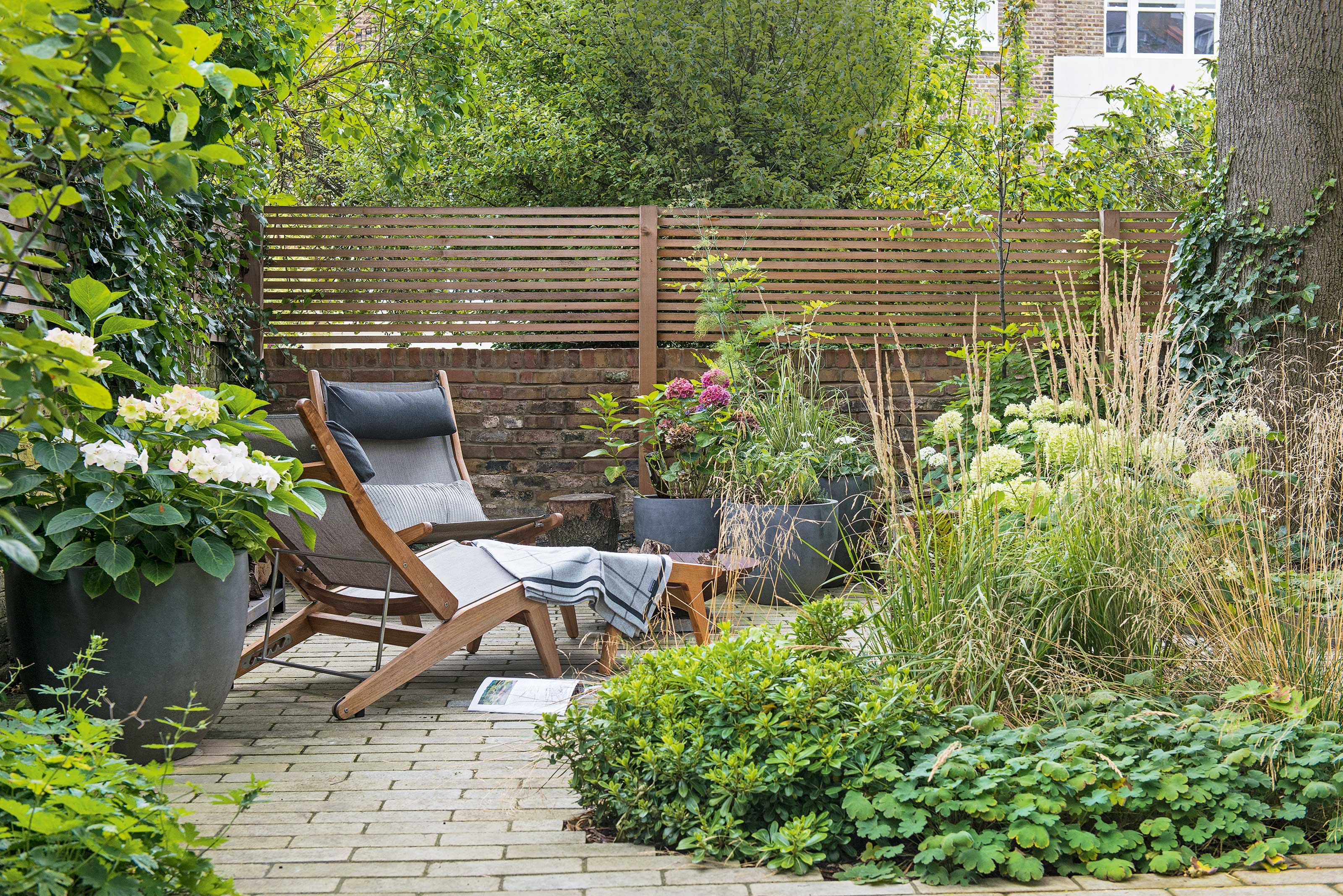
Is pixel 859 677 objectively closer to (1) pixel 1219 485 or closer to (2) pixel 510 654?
(1) pixel 1219 485

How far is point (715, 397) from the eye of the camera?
5125mm

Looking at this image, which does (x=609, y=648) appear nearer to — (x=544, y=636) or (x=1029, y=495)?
(x=544, y=636)

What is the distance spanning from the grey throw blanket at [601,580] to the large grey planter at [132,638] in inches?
39.7

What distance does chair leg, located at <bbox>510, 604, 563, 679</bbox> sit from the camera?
3301 mm

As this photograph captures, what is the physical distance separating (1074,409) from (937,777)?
1.24 meters

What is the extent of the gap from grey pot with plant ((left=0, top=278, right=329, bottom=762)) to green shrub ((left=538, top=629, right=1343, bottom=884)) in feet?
3.22

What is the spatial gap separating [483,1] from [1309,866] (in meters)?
7.09

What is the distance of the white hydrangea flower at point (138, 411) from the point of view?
8.11 feet

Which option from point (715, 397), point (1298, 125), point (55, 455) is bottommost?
point (715, 397)

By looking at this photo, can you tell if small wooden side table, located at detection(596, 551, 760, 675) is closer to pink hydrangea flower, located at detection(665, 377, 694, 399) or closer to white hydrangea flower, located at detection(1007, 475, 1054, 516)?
white hydrangea flower, located at detection(1007, 475, 1054, 516)

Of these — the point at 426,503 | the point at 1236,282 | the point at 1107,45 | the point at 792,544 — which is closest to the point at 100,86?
the point at 426,503

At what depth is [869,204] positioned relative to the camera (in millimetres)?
7031

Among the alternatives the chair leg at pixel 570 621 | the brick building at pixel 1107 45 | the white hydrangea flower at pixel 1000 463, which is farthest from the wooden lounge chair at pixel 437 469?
the brick building at pixel 1107 45

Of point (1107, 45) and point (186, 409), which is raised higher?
point (1107, 45)
